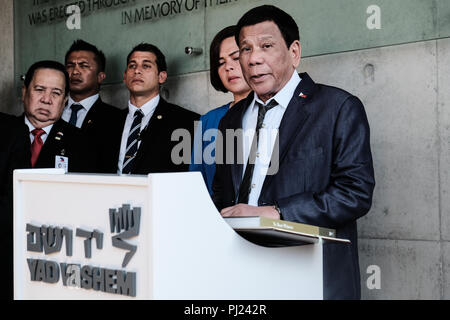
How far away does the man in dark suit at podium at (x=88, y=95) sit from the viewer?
194 inches

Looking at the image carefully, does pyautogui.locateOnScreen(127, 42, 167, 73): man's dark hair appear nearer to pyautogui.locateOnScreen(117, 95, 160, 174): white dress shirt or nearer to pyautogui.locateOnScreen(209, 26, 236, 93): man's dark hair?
pyautogui.locateOnScreen(117, 95, 160, 174): white dress shirt

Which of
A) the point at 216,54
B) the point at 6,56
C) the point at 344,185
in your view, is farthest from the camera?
the point at 6,56

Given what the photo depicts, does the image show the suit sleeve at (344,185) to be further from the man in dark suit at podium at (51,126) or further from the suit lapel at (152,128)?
the man in dark suit at podium at (51,126)

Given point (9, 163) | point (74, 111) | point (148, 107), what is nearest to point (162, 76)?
point (148, 107)

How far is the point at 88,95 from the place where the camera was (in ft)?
17.0

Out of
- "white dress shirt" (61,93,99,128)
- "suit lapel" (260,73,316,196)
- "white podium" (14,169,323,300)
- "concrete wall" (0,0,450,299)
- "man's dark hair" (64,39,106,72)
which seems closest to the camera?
"white podium" (14,169,323,300)

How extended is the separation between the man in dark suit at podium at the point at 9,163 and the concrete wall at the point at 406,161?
186 centimetres

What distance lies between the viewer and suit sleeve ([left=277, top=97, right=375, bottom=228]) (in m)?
2.46

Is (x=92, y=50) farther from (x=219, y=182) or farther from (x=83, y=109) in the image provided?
(x=219, y=182)

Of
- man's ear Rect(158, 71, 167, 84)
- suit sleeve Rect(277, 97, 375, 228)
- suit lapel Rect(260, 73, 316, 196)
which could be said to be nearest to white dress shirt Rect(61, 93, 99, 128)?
man's ear Rect(158, 71, 167, 84)

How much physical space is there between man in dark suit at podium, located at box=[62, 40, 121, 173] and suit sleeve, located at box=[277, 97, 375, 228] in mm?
2520

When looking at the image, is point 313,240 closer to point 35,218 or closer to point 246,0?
point 35,218

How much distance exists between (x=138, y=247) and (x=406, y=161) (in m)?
2.18
